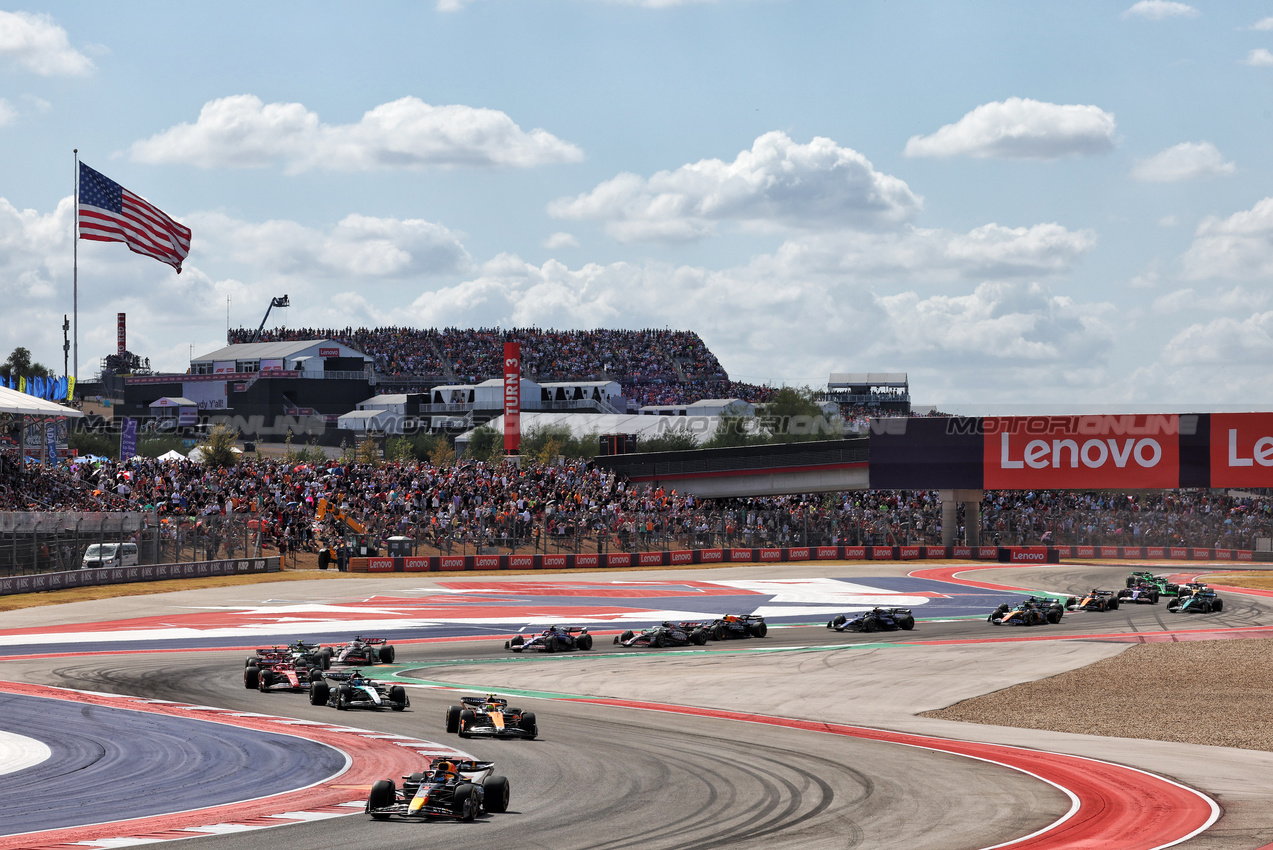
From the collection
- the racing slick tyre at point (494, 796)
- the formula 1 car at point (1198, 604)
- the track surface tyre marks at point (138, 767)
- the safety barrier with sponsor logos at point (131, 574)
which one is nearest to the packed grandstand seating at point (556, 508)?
the safety barrier with sponsor logos at point (131, 574)

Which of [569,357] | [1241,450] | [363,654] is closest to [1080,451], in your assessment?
[1241,450]

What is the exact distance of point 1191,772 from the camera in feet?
51.9

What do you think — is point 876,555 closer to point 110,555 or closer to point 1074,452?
point 1074,452

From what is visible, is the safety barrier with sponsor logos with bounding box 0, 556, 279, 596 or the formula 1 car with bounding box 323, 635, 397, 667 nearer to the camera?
the formula 1 car with bounding box 323, 635, 397, 667

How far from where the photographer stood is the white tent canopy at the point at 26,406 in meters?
51.0

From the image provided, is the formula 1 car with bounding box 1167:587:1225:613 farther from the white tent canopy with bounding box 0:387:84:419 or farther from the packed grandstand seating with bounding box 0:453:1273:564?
the white tent canopy with bounding box 0:387:84:419

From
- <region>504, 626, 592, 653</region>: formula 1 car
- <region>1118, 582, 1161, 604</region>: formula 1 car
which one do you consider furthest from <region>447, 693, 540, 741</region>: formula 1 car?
<region>1118, 582, 1161, 604</region>: formula 1 car

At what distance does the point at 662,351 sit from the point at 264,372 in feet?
140

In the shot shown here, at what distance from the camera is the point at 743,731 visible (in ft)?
63.1

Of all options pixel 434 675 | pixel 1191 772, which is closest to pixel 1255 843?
pixel 1191 772

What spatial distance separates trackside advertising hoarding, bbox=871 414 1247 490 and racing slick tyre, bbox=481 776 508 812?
175 ft

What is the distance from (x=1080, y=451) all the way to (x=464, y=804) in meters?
55.0

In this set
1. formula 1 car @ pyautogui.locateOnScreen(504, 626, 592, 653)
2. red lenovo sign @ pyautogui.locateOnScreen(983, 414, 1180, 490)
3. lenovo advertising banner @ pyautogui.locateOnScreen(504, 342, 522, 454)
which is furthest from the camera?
lenovo advertising banner @ pyautogui.locateOnScreen(504, 342, 522, 454)

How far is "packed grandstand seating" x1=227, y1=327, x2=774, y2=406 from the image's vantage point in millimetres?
130375
